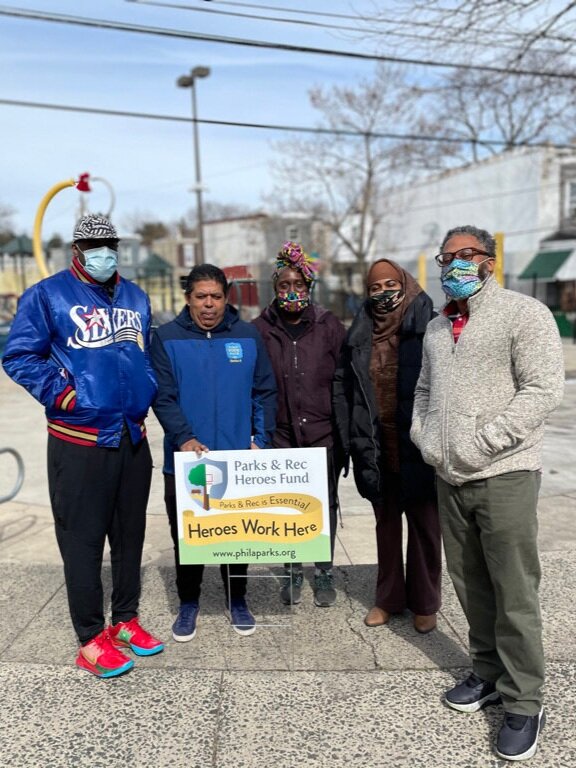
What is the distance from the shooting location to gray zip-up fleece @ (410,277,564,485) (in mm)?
2389

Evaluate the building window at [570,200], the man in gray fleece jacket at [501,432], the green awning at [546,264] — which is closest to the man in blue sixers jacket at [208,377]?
the man in gray fleece jacket at [501,432]

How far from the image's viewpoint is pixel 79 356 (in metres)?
3.02

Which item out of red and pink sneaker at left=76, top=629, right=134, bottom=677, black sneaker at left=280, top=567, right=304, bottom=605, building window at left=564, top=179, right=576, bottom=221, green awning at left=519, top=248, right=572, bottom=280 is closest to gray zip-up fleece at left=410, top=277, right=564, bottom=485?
black sneaker at left=280, top=567, right=304, bottom=605

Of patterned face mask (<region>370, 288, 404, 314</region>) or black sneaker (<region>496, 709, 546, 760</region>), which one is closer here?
black sneaker (<region>496, 709, 546, 760</region>)

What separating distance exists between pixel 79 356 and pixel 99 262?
0.43m

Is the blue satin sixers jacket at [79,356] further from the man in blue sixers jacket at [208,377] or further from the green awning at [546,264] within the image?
the green awning at [546,264]

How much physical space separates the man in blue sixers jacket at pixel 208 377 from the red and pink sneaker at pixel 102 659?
1.29 ft

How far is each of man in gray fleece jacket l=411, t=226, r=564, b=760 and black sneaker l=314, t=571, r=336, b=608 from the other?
138cm

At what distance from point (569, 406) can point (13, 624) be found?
884 cm

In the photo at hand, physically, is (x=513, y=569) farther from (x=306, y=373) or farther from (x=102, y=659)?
(x=102, y=659)

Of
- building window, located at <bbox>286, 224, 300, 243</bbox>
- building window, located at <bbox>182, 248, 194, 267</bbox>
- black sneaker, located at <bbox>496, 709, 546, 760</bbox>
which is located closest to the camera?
black sneaker, located at <bbox>496, 709, 546, 760</bbox>

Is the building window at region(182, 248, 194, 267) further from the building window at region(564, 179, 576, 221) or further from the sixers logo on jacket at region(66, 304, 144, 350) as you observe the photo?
the sixers logo on jacket at region(66, 304, 144, 350)

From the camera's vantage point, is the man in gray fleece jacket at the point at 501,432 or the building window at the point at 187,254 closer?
the man in gray fleece jacket at the point at 501,432

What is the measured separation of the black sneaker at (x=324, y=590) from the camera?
12.7 ft
